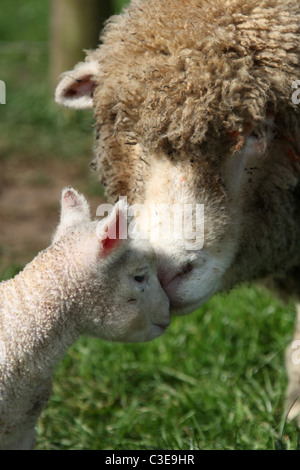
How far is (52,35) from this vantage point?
24.2 feet

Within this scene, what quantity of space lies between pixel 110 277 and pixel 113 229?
21 centimetres

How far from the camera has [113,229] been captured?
2363 millimetres

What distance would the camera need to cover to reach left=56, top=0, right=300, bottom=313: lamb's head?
277 centimetres

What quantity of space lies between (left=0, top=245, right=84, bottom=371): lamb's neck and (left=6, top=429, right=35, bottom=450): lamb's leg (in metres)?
0.47

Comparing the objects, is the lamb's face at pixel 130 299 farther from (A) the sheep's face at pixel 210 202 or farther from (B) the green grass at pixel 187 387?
(B) the green grass at pixel 187 387

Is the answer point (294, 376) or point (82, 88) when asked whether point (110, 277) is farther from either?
point (294, 376)

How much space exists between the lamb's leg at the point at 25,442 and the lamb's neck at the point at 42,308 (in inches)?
18.7

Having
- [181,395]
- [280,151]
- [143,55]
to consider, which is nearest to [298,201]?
[280,151]

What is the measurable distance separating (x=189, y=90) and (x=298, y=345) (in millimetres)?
1649

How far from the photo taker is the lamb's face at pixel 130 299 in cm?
250

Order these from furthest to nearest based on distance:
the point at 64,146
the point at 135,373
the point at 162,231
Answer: the point at 64,146
the point at 135,373
the point at 162,231

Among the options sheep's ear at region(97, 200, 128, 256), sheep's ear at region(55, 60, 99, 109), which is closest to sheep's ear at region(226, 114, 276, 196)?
sheep's ear at region(97, 200, 128, 256)

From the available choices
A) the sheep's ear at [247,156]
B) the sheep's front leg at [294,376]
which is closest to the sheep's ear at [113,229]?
the sheep's ear at [247,156]

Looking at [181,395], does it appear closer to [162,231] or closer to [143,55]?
[162,231]
